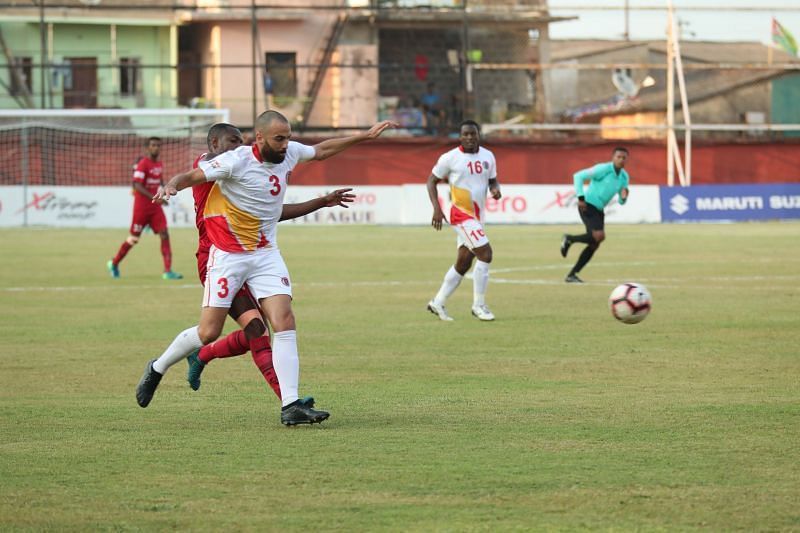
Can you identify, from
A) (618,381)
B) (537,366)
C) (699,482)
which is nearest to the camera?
(699,482)

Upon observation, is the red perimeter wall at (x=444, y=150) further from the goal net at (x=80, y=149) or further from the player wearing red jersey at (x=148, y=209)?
the player wearing red jersey at (x=148, y=209)

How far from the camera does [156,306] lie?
18.0 metres

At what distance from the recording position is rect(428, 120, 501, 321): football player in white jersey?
16469 millimetres

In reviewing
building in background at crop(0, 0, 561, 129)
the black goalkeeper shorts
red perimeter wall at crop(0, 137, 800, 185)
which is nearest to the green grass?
the black goalkeeper shorts

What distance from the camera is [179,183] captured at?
28.0 feet

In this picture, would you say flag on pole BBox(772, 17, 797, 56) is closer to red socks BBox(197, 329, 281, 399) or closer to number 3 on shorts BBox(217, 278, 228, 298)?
red socks BBox(197, 329, 281, 399)

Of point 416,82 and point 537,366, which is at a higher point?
point 416,82

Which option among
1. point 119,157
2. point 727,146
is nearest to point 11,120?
point 119,157

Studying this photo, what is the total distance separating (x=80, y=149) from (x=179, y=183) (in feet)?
128

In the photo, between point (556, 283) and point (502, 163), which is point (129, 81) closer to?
point (502, 163)

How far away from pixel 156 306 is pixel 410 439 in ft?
33.3

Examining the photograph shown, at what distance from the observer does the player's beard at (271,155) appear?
897cm

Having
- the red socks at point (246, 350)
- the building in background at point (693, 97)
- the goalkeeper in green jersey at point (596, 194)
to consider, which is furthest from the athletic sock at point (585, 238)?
the building in background at point (693, 97)

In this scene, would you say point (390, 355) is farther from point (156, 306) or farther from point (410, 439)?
point (156, 306)
